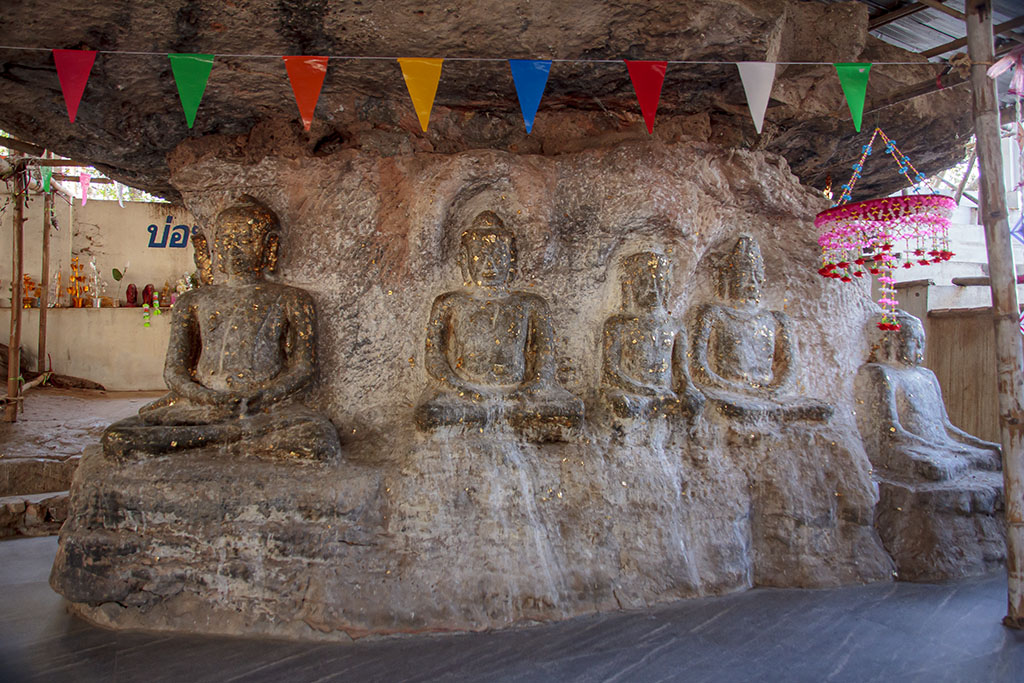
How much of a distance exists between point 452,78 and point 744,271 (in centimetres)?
247

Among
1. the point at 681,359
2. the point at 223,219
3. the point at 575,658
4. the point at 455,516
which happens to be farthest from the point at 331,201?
the point at 575,658

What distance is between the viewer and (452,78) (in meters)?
4.28

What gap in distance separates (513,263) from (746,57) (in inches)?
75.7

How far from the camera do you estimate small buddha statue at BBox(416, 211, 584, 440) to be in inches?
168

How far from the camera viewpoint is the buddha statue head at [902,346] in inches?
206

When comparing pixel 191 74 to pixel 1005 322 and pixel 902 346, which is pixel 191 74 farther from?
pixel 902 346

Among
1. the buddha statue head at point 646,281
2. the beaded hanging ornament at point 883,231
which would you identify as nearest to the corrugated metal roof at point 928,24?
the beaded hanging ornament at point 883,231

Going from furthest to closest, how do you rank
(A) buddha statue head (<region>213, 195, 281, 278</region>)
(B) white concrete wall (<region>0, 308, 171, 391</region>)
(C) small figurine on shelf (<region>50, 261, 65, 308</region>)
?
(C) small figurine on shelf (<region>50, 261, 65, 308</region>)
(B) white concrete wall (<region>0, 308, 171, 391</region>)
(A) buddha statue head (<region>213, 195, 281, 278</region>)

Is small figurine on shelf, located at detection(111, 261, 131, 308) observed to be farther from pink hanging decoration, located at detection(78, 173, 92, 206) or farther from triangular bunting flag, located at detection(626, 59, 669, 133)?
triangular bunting flag, located at detection(626, 59, 669, 133)

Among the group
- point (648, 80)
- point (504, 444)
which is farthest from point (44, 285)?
point (648, 80)

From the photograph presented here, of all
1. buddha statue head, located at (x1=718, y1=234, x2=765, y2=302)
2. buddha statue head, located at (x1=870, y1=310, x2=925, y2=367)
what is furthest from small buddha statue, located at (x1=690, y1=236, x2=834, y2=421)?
buddha statue head, located at (x1=870, y1=310, x2=925, y2=367)

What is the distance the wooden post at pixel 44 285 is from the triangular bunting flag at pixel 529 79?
6978 millimetres

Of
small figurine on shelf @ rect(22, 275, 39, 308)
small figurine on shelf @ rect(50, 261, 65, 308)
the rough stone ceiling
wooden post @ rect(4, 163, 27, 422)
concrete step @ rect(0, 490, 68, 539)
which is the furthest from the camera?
small figurine on shelf @ rect(50, 261, 65, 308)

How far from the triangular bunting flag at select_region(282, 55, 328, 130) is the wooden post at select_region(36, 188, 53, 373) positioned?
6066 millimetres
